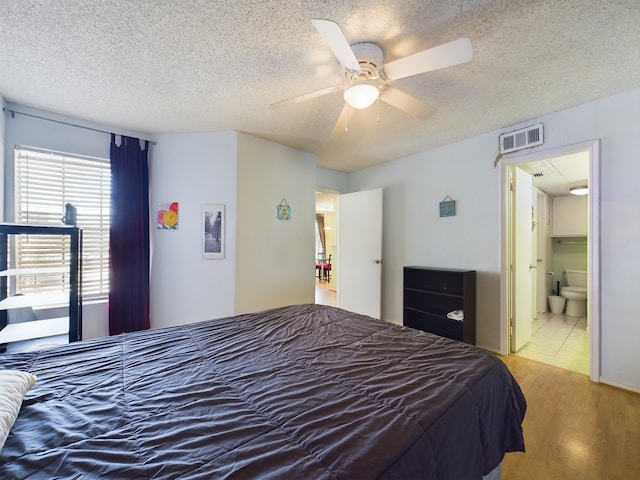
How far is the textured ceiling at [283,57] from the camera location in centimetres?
145

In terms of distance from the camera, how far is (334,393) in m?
1.01

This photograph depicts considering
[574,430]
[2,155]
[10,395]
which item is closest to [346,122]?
[10,395]

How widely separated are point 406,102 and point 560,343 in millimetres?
3468

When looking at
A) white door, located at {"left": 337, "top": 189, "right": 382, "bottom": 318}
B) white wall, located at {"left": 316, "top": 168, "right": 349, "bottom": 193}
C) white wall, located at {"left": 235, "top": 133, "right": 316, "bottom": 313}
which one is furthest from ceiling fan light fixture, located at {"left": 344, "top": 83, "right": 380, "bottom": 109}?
white wall, located at {"left": 316, "top": 168, "right": 349, "bottom": 193}

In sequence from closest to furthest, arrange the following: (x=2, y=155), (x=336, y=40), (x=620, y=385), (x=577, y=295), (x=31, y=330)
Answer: (x=336, y=40)
(x=31, y=330)
(x=620, y=385)
(x=2, y=155)
(x=577, y=295)

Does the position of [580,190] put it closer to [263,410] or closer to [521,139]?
[521,139]

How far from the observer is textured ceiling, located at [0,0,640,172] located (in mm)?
1452

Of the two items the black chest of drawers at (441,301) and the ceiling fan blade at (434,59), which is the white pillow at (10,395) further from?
the black chest of drawers at (441,301)

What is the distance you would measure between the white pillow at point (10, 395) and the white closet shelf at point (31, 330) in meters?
1.51

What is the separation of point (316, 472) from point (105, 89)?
2.97 metres

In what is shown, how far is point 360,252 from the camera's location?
4.32 m

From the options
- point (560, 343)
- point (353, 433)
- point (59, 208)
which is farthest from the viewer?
point (560, 343)

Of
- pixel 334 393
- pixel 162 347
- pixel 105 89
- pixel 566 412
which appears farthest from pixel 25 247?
pixel 566 412

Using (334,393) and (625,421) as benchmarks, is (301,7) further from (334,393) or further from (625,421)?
(625,421)
